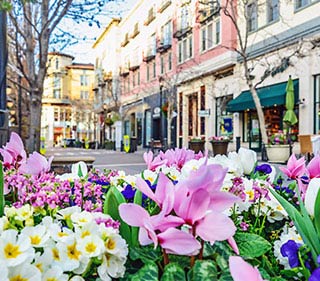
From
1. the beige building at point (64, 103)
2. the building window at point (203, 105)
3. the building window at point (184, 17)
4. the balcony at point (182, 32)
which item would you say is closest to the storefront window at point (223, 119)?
the building window at point (203, 105)

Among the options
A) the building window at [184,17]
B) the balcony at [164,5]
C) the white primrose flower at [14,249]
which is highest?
the balcony at [164,5]

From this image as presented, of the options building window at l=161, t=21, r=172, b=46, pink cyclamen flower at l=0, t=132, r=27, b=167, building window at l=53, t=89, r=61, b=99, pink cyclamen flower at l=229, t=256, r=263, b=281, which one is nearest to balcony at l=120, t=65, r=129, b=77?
building window at l=161, t=21, r=172, b=46

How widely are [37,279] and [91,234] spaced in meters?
0.16

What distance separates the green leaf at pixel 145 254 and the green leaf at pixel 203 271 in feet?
0.38

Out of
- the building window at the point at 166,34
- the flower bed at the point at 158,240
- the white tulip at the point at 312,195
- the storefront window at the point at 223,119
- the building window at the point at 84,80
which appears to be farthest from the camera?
the building window at the point at 84,80

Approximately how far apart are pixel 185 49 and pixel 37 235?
90.9 ft

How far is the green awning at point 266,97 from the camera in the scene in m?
16.6

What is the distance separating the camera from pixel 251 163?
6.36 ft

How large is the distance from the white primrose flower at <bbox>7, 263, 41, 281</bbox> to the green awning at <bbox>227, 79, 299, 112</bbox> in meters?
16.5

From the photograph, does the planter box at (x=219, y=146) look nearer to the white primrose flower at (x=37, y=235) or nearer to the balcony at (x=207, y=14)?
the balcony at (x=207, y=14)

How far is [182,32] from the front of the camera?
27875 mm

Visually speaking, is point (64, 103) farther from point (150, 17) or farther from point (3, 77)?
point (3, 77)

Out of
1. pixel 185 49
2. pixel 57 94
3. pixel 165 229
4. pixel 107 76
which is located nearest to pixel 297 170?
pixel 165 229

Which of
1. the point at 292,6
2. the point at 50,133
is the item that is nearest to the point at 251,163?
the point at 292,6
